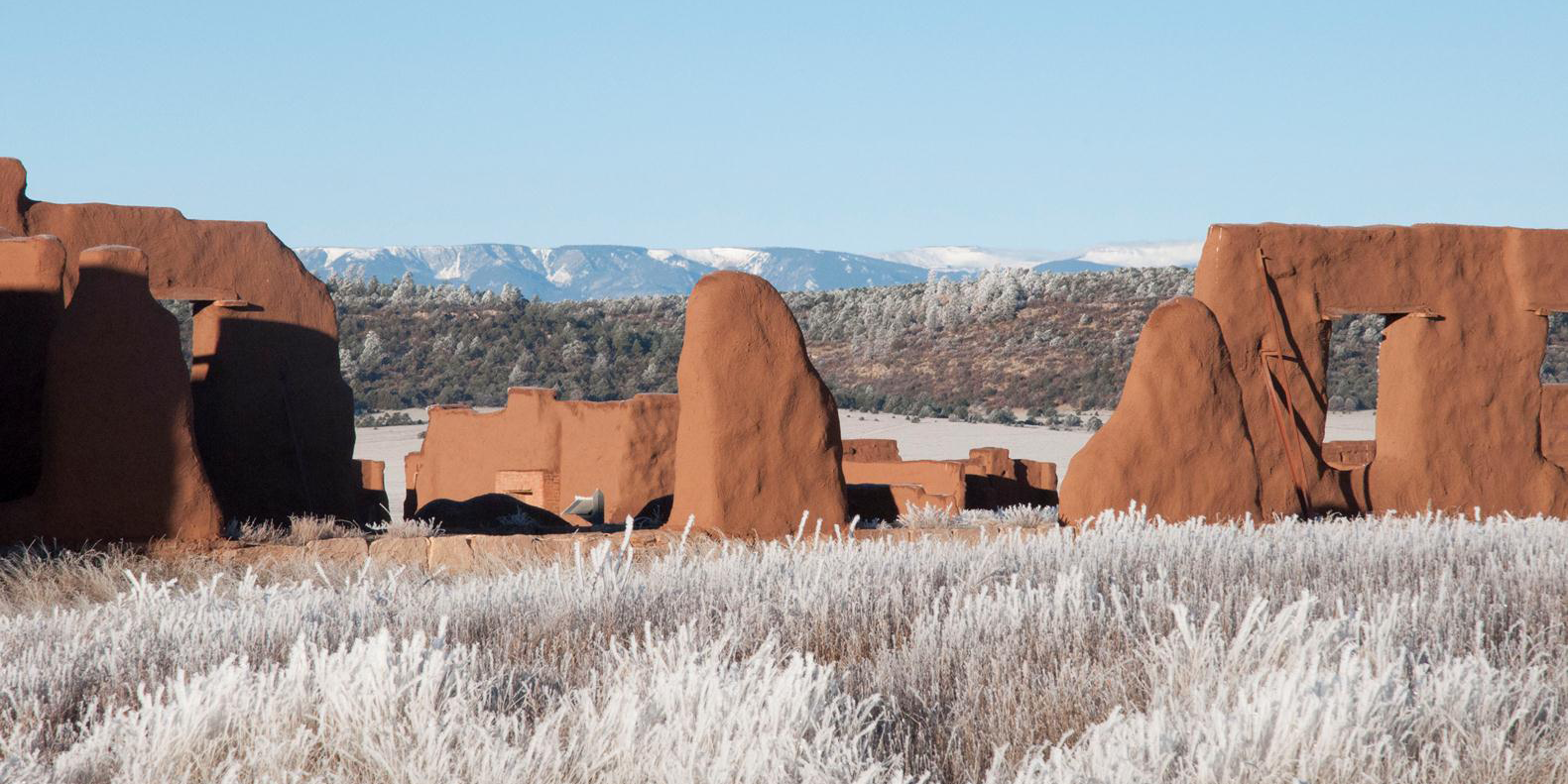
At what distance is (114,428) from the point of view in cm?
884

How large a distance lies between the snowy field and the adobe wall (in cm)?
1513

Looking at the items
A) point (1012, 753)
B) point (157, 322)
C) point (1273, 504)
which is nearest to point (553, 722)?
point (1012, 753)

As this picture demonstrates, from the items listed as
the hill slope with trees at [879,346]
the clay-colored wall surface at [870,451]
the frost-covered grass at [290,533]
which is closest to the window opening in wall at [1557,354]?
the hill slope with trees at [879,346]

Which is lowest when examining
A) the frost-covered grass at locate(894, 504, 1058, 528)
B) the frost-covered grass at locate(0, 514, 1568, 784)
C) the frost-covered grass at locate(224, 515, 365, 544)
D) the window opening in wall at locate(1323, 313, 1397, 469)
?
the window opening in wall at locate(1323, 313, 1397, 469)

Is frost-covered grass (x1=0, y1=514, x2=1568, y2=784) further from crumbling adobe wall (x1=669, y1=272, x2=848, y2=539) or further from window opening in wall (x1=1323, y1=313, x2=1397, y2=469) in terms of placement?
window opening in wall (x1=1323, y1=313, x2=1397, y2=469)

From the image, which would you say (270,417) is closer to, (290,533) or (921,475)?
(290,533)

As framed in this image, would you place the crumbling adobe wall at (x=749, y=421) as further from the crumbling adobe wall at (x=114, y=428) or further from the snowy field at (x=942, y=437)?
the snowy field at (x=942, y=437)

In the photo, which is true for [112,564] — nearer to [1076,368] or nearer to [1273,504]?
[1273,504]

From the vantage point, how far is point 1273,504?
10.1m

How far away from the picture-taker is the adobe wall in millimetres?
16703

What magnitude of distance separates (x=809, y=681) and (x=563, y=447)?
47.4ft

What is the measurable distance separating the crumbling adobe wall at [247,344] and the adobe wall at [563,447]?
4.36 meters

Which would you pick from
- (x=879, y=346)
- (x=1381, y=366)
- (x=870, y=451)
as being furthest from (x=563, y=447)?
(x=879, y=346)

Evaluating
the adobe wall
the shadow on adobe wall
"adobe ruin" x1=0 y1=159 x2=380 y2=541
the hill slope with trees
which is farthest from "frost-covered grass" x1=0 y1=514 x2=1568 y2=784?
the hill slope with trees
